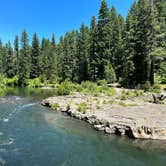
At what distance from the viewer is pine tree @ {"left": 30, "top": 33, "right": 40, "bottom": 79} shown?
60.0 metres

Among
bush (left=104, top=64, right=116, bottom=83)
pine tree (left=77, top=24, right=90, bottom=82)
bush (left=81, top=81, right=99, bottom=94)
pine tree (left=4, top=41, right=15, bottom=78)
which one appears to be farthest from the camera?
pine tree (left=4, top=41, right=15, bottom=78)

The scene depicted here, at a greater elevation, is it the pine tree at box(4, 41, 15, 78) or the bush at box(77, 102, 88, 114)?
the pine tree at box(4, 41, 15, 78)

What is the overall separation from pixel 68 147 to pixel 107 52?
32.7m

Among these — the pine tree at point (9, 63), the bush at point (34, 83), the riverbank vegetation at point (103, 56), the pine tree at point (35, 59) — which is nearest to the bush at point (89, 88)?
the riverbank vegetation at point (103, 56)

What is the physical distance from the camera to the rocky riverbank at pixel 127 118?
13625 millimetres

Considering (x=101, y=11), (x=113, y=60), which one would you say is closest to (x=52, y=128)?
(x=113, y=60)

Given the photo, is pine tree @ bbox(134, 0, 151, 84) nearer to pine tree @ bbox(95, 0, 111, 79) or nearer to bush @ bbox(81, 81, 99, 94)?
bush @ bbox(81, 81, 99, 94)

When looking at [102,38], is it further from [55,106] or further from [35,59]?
[55,106]

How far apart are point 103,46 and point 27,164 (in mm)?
36208

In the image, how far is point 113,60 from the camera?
145 feet

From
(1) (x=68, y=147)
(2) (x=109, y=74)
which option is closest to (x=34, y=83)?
(2) (x=109, y=74)

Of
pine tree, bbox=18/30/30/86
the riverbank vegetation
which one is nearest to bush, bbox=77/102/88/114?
the riverbank vegetation

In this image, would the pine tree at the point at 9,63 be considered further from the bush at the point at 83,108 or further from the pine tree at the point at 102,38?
the bush at the point at 83,108

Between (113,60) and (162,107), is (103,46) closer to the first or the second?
(113,60)
